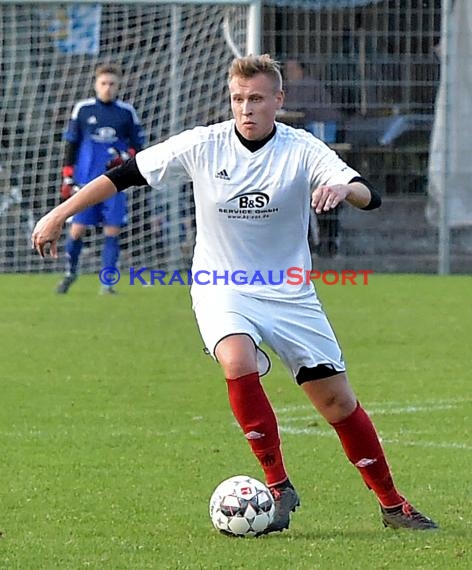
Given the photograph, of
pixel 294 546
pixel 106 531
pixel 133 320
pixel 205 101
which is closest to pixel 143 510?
pixel 106 531

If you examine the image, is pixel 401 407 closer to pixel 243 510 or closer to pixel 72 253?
pixel 243 510

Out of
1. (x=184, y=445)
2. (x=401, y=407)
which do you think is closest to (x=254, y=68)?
(x=184, y=445)

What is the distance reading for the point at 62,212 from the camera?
5508 mm

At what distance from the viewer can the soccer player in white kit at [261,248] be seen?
5.51 metres

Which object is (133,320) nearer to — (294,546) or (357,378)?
(357,378)

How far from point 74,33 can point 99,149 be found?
116 inches

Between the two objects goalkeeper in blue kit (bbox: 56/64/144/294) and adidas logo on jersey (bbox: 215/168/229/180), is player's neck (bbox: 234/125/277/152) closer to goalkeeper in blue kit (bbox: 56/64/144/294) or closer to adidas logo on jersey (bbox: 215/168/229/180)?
adidas logo on jersey (bbox: 215/168/229/180)

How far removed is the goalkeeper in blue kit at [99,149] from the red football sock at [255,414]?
30.4ft

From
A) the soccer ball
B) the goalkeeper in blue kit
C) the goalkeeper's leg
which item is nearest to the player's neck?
the soccer ball

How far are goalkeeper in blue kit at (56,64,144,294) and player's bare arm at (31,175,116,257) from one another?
29.5ft

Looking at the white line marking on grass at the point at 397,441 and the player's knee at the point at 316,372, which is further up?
the player's knee at the point at 316,372

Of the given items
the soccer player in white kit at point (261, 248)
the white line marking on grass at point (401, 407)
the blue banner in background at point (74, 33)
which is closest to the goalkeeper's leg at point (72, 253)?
the blue banner in background at point (74, 33)

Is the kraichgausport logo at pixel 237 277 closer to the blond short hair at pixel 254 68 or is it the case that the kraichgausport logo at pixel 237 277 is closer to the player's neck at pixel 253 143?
the player's neck at pixel 253 143

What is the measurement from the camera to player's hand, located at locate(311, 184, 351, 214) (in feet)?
16.8
